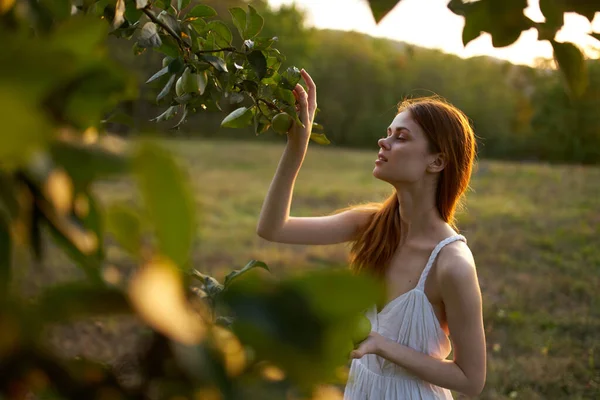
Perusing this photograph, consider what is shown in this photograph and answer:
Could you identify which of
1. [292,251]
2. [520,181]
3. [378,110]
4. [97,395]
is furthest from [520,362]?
[378,110]

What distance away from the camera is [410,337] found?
1.39 metres

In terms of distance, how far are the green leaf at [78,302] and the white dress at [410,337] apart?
1.17 meters

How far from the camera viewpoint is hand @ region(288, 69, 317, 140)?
1.10 metres

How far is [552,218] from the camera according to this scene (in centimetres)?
600

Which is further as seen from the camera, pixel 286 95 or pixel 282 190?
pixel 282 190

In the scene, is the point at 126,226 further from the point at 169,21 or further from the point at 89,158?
the point at 169,21

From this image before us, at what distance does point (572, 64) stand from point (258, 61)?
0.46 m

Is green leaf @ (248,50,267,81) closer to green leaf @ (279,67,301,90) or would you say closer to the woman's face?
green leaf @ (279,67,301,90)

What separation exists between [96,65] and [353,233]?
4.75 ft

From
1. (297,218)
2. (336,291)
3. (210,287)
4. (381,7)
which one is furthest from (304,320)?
(297,218)

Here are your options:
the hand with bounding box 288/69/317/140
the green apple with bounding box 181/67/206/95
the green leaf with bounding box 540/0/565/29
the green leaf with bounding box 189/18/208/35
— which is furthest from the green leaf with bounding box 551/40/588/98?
the hand with bounding box 288/69/317/140

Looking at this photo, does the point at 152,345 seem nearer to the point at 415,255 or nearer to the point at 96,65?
the point at 96,65

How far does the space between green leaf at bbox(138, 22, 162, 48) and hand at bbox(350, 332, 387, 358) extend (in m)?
0.54

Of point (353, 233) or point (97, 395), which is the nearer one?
point (97, 395)
